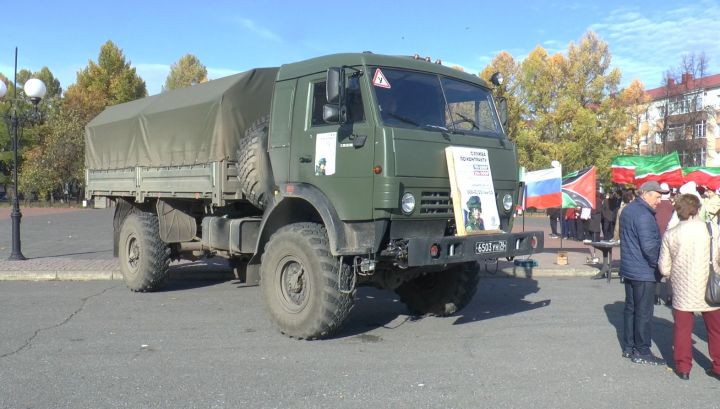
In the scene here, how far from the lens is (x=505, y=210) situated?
261 inches

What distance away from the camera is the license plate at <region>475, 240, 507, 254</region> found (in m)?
5.93

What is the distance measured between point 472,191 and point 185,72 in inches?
2564

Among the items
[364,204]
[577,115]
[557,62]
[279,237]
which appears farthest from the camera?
[557,62]

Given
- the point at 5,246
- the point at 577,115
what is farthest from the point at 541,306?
the point at 577,115

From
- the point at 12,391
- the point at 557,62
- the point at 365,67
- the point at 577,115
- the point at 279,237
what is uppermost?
the point at 557,62

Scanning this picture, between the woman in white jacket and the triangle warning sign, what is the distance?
2.88 meters

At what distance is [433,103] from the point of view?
20.6 ft

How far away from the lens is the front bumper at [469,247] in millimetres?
5504

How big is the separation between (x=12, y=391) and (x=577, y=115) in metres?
38.4

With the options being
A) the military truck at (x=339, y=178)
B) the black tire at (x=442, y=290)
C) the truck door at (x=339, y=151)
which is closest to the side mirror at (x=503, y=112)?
the military truck at (x=339, y=178)

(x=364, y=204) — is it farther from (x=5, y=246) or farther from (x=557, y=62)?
(x=557, y=62)

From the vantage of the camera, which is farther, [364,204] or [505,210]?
[505,210]

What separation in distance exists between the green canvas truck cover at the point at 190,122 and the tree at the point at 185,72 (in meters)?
58.1

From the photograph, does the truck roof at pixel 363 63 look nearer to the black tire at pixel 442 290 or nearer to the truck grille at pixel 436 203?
the truck grille at pixel 436 203
